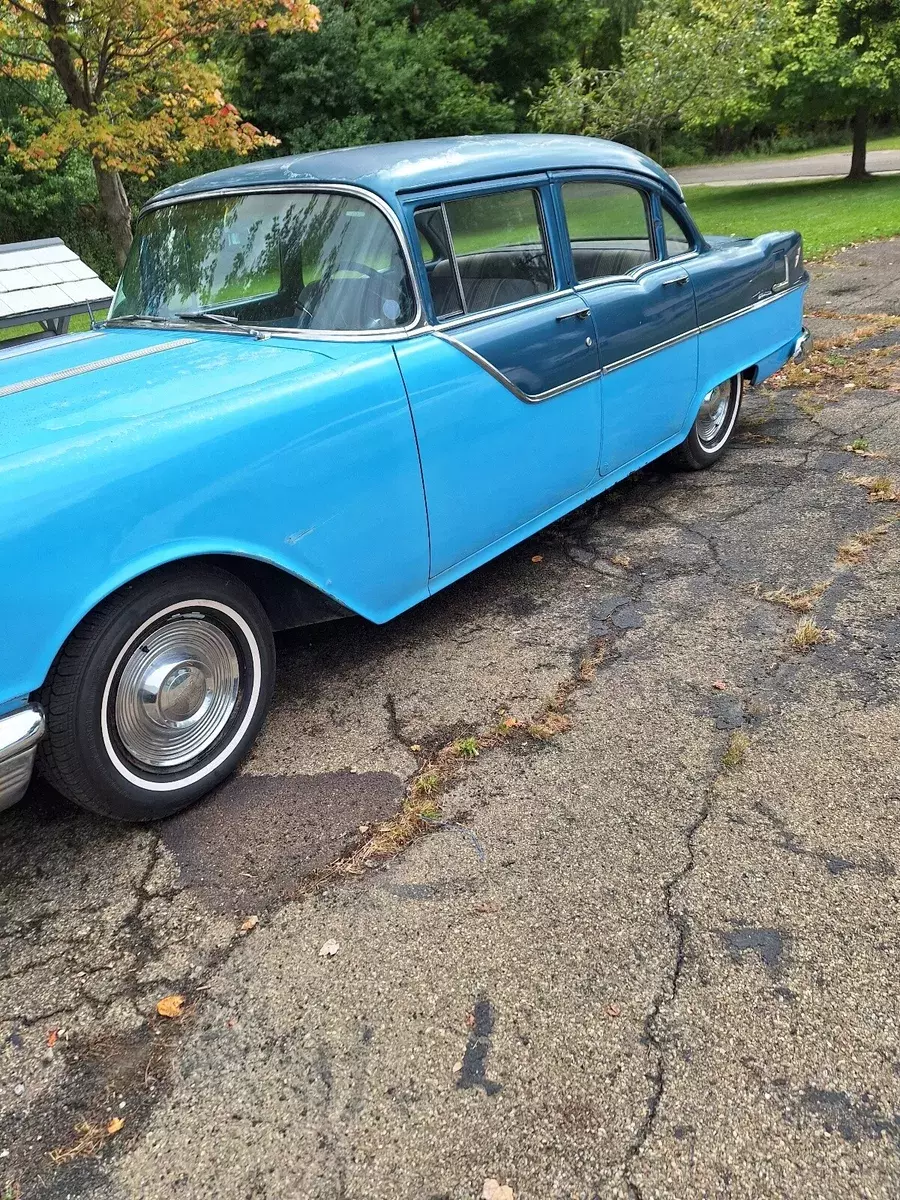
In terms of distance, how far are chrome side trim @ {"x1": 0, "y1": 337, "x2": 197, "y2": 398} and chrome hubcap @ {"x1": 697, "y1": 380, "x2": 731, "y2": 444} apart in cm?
312

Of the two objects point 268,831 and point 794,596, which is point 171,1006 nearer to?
point 268,831

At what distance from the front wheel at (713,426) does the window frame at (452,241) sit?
1631mm

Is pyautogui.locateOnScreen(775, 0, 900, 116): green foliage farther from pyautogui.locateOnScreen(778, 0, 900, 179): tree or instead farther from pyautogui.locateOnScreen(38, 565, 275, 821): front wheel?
pyautogui.locateOnScreen(38, 565, 275, 821): front wheel

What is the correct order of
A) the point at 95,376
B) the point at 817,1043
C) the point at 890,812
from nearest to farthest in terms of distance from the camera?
the point at 817,1043 < the point at 890,812 < the point at 95,376

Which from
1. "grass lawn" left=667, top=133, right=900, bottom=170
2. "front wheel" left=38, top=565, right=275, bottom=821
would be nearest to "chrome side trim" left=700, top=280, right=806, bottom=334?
"front wheel" left=38, top=565, right=275, bottom=821

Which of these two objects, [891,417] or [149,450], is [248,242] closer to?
[149,450]

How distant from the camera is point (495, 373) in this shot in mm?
3404

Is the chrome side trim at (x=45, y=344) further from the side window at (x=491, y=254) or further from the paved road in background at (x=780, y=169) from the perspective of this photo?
the paved road in background at (x=780, y=169)

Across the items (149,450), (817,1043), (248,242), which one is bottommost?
(817,1043)

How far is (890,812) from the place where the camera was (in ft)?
8.47

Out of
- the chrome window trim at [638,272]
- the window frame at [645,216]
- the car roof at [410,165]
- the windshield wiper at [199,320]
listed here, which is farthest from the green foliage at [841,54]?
the windshield wiper at [199,320]

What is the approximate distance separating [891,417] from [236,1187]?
5.76 metres

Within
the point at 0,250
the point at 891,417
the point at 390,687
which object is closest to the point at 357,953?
the point at 390,687

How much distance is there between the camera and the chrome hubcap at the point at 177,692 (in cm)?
255
